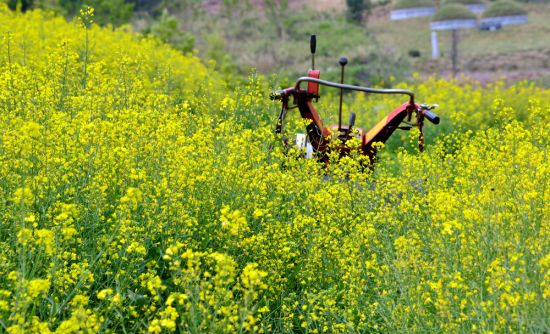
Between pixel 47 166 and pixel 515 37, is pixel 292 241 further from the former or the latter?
pixel 515 37

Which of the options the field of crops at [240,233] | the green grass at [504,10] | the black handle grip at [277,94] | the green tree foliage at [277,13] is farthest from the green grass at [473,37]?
the field of crops at [240,233]

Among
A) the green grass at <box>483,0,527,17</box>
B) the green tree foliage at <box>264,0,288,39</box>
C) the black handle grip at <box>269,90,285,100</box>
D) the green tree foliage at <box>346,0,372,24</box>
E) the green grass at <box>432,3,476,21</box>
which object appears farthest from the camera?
the green tree foliage at <box>346,0,372,24</box>

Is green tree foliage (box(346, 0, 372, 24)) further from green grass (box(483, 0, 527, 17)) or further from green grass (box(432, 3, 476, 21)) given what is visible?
green grass (box(483, 0, 527, 17))

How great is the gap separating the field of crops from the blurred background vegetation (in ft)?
32.5

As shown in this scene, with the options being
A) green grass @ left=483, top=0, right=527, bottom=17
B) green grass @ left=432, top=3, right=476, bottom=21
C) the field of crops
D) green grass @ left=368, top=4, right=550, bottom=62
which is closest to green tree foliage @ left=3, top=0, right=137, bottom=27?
green grass @ left=368, top=4, right=550, bottom=62

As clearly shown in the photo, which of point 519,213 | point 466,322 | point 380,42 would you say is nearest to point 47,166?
point 466,322

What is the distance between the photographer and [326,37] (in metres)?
23.3

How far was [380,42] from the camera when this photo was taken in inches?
928

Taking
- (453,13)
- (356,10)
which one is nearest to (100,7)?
(356,10)

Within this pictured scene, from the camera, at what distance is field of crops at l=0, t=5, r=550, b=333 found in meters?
3.27

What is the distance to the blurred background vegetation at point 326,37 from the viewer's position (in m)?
18.8

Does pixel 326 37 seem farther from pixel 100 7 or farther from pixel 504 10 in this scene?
pixel 504 10

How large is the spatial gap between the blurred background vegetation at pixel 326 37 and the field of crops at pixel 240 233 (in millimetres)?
9913

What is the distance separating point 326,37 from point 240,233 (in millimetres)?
20066
